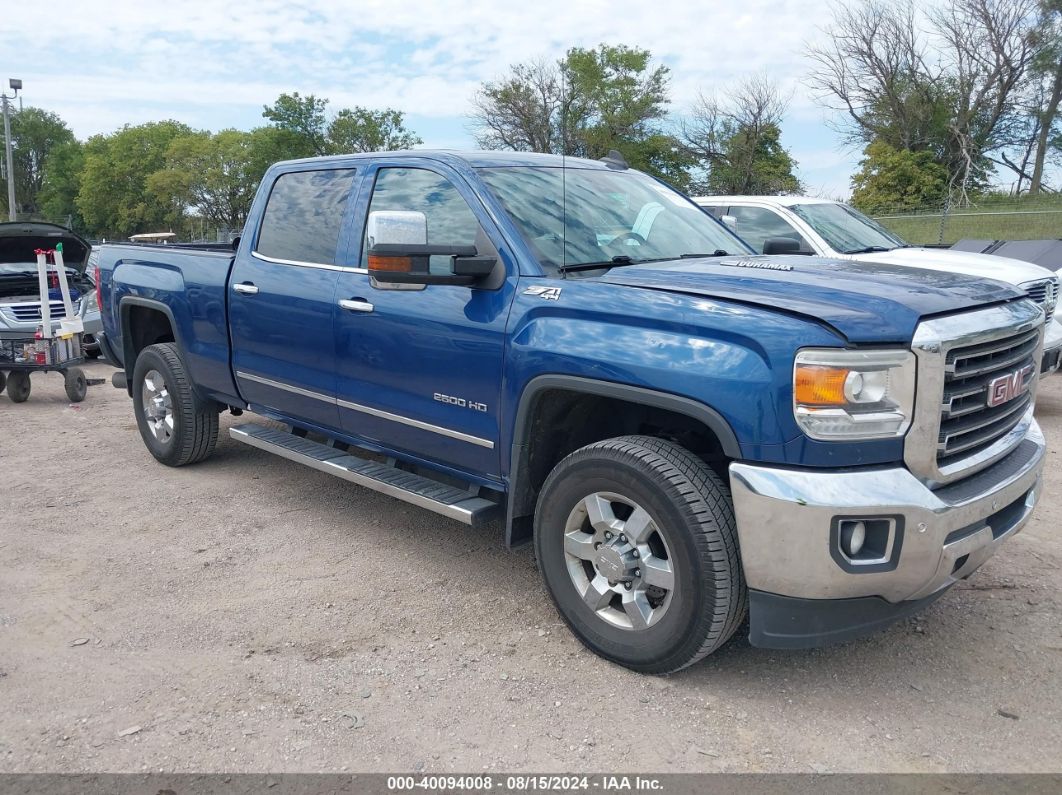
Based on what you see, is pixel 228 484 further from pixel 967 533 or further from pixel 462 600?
pixel 967 533

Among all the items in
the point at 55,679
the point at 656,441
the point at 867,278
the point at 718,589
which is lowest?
the point at 55,679

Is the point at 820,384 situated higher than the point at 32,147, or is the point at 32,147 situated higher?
the point at 32,147

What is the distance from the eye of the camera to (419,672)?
11.4ft

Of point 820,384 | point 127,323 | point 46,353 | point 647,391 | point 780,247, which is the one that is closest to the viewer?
point 820,384

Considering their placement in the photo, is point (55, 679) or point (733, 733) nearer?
point (733, 733)

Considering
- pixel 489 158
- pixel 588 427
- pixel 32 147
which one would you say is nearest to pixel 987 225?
pixel 489 158

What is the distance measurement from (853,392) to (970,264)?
5531 millimetres

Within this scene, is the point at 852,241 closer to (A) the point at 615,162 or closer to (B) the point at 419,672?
(A) the point at 615,162

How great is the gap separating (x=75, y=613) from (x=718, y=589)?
9.34ft

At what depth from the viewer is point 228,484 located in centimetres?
592

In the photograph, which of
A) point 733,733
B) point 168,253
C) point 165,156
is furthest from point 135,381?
point 165,156

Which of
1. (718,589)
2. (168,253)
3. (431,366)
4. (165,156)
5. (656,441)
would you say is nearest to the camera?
(718,589)

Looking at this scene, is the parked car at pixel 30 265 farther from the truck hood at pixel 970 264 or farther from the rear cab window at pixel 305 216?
the truck hood at pixel 970 264

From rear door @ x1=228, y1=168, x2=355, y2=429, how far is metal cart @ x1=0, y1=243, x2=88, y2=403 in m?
4.69
